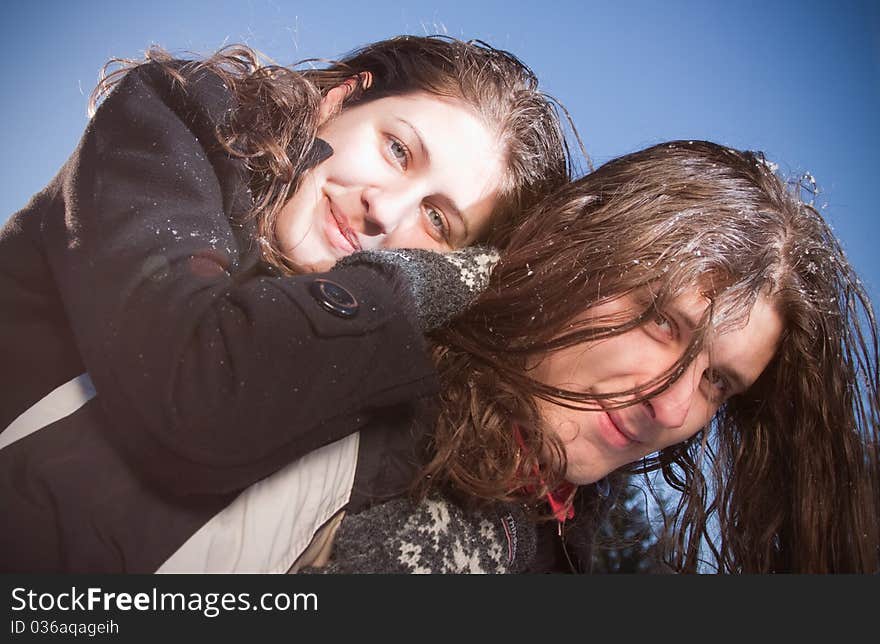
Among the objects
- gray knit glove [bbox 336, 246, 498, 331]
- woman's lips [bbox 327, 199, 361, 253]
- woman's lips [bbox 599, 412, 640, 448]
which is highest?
woman's lips [bbox 327, 199, 361, 253]

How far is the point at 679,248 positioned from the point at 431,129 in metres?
0.27

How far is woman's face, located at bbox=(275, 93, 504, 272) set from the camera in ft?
2.50

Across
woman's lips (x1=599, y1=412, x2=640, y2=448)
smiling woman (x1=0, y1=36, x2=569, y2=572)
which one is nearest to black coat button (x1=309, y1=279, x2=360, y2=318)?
smiling woman (x1=0, y1=36, x2=569, y2=572)

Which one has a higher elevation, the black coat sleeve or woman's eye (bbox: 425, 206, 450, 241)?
woman's eye (bbox: 425, 206, 450, 241)

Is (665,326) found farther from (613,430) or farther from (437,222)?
(437,222)

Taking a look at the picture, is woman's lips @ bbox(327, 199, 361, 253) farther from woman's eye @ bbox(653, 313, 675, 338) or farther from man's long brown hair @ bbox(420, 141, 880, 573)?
woman's eye @ bbox(653, 313, 675, 338)

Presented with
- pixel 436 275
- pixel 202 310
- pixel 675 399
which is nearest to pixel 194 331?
pixel 202 310

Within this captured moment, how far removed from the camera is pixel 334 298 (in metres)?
0.56

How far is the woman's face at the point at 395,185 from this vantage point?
76 cm

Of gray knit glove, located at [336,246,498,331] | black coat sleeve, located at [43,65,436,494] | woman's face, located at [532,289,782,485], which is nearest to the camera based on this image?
black coat sleeve, located at [43,65,436,494]

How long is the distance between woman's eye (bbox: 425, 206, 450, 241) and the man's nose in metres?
0.26

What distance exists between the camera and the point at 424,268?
644 mm

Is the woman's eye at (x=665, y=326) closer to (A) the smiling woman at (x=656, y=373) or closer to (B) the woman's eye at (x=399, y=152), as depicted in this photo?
(A) the smiling woman at (x=656, y=373)

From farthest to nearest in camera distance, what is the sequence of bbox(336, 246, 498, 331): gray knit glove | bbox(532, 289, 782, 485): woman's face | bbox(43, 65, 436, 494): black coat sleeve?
1. bbox(532, 289, 782, 485): woman's face
2. bbox(336, 246, 498, 331): gray knit glove
3. bbox(43, 65, 436, 494): black coat sleeve
